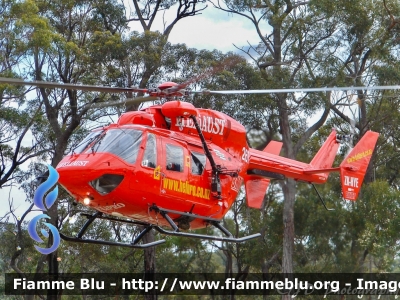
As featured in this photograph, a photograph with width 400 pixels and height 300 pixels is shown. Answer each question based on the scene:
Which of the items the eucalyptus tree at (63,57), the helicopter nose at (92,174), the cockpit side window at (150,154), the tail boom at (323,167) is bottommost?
the helicopter nose at (92,174)

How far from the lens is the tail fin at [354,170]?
12.8 m

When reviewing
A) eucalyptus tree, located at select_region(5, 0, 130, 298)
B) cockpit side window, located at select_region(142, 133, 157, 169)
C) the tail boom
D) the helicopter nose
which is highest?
eucalyptus tree, located at select_region(5, 0, 130, 298)

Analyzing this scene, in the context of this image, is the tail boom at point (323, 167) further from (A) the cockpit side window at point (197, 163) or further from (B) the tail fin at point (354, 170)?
(A) the cockpit side window at point (197, 163)

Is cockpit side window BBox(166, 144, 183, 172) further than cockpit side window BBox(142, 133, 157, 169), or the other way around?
cockpit side window BBox(166, 144, 183, 172)

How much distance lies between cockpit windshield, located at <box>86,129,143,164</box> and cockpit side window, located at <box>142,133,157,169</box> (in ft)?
0.42

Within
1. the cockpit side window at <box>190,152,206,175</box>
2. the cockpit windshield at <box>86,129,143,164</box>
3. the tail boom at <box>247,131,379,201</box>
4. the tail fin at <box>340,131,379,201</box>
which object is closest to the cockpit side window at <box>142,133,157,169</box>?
the cockpit windshield at <box>86,129,143,164</box>

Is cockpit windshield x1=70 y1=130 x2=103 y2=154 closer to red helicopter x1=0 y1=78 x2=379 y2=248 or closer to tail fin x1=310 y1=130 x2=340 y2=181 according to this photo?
red helicopter x1=0 y1=78 x2=379 y2=248

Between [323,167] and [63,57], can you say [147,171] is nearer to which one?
[323,167]

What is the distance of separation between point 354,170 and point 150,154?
16.1ft

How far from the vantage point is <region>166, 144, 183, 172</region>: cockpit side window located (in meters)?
9.70

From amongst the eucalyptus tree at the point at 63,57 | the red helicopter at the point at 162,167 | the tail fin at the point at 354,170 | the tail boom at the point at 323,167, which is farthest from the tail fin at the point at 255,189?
the eucalyptus tree at the point at 63,57

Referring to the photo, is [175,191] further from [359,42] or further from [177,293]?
[177,293]

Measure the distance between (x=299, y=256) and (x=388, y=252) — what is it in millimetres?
4887

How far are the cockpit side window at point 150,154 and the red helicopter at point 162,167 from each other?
13 mm
